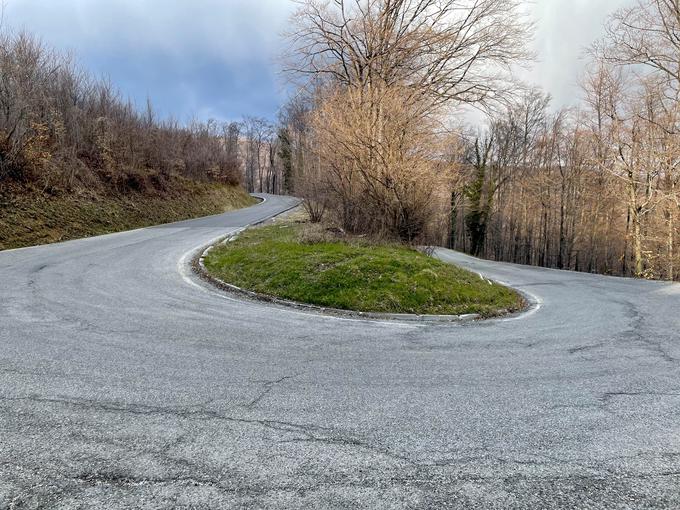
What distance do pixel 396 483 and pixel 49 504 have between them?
6.93 ft

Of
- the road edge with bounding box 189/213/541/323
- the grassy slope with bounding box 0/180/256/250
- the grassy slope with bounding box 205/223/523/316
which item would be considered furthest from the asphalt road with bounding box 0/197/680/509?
the grassy slope with bounding box 0/180/256/250

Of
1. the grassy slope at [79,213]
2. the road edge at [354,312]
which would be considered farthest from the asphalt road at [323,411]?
the grassy slope at [79,213]

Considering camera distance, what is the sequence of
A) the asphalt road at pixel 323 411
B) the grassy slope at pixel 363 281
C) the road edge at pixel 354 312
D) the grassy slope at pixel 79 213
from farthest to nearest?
the grassy slope at pixel 79 213
the grassy slope at pixel 363 281
the road edge at pixel 354 312
the asphalt road at pixel 323 411

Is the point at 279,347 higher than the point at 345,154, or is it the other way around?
the point at 345,154

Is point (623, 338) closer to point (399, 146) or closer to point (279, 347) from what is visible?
point (279, 347)

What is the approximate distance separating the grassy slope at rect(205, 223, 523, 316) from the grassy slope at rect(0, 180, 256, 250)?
867cm

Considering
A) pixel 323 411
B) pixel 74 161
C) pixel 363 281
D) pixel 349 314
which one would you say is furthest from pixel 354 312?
pixel 74 161

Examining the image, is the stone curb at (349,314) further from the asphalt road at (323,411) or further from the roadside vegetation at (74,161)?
the roadside vegetation at (74,161)

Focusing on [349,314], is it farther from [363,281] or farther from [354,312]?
[363,281]

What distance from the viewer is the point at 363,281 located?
8.96 m

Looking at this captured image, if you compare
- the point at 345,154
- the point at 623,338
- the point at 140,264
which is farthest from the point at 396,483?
the point at 345,154

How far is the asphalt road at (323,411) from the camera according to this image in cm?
253

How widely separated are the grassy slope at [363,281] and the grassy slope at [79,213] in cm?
867

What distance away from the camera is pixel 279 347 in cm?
541
